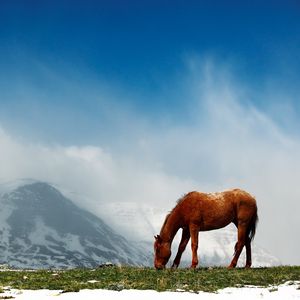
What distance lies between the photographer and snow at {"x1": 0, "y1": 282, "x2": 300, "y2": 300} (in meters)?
17.2

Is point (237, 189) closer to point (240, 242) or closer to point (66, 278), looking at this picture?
point (240, 242)

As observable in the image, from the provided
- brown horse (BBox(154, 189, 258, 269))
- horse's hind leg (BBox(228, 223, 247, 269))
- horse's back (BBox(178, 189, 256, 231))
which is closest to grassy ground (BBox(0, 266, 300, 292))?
horse's hind leg (BBox(228, 223, 247, 269))

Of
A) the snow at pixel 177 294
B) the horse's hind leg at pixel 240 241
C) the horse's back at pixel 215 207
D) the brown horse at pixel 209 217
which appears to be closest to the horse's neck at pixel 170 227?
the brown horse at pixel 209 217

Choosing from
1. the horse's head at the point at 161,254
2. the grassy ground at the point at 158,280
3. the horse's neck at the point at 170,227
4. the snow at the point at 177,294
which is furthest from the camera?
the horse's neck at the point at 170,227

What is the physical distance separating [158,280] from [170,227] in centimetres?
723

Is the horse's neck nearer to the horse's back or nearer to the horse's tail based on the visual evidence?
the horse's back

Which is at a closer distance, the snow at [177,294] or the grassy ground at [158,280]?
the snow at [177,294]

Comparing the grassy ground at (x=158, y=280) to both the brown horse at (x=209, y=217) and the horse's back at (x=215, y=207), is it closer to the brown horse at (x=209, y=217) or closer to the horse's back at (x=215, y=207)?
the brown horse at (x=209, y=217)

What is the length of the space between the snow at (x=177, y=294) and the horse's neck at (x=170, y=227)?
944cm

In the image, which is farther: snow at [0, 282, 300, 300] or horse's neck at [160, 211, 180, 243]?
horse's neck at [160, 211, 180, 243]

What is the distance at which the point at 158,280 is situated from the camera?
21.0m

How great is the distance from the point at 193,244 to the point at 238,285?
7753 mm

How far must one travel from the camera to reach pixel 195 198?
2772 centimetres

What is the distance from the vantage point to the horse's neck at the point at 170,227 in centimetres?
2803
